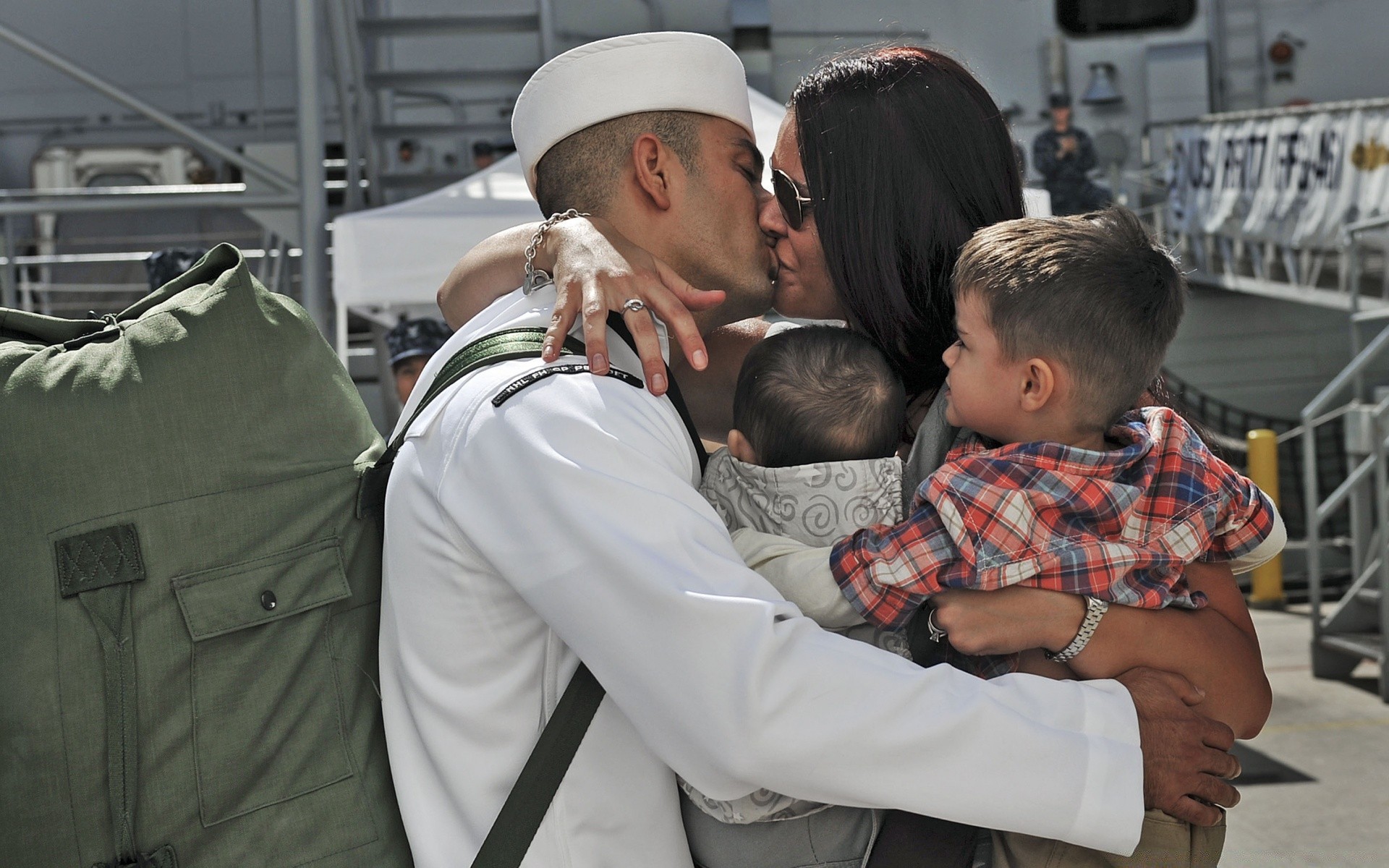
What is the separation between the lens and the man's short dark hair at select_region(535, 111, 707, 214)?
2029 mm

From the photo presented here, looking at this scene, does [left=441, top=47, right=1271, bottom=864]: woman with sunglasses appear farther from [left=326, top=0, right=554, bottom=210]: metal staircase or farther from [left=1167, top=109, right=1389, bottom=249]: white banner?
[left=1167, top=109, right=1389, bottom=249]: white banner

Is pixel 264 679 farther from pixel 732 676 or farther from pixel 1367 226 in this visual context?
pixel 1367 226

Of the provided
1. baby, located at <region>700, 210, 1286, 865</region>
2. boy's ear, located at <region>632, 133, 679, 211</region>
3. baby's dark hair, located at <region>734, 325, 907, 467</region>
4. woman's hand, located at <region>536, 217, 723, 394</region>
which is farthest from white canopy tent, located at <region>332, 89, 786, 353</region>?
baby, located at <region>700, 210, 1286, 865</region>

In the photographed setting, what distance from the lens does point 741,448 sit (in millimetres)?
1741

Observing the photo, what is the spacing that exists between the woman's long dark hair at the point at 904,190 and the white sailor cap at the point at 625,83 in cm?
23

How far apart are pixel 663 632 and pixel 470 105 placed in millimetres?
11447

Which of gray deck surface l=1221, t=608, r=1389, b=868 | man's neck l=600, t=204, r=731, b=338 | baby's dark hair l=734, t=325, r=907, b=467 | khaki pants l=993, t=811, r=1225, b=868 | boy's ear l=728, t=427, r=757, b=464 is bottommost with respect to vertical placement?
gray deck surface l=1221, t=608, r=1389, b=868

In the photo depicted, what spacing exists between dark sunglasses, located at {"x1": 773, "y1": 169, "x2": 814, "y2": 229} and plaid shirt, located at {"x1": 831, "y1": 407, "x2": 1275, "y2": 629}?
559 millimetres

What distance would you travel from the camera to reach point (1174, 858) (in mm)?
1488

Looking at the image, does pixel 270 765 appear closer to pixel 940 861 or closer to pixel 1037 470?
pixel 940 861

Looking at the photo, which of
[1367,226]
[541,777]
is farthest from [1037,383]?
[1367,226]

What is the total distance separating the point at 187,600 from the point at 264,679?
0.14m

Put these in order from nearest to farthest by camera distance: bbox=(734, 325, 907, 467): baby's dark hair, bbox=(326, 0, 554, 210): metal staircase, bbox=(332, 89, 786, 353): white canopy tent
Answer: bbox=(734, 325, 907, 467): baby's dark hair
bbox=(332, 89, 786, 353): white canopy tent
bbox=(326, 0, 554, 210): metal staircase

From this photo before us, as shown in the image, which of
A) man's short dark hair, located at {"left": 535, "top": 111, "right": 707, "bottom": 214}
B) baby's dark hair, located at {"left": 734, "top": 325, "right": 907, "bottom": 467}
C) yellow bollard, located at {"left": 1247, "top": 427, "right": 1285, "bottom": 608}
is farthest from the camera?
yellow bollard, located at {"left": 1247, "top": 427, "right": 1285, "bottom": 608}
